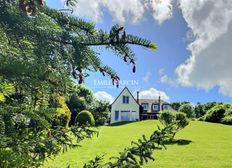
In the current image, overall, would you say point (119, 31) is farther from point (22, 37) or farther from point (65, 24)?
point (22, 37)

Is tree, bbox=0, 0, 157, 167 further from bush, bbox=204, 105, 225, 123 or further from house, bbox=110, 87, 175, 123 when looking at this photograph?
house, bbox=110, 87, 175, 123

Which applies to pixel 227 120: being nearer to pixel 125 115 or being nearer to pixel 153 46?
pixel 125 115

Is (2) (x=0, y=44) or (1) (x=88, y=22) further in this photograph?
(1) (x=88, y=22)

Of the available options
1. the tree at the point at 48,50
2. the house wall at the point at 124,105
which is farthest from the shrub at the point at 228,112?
the tree at the point at 48,50

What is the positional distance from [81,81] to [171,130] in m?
0.74

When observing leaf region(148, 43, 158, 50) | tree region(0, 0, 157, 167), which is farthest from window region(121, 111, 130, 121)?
leaf region(148, 43, 158, 50)

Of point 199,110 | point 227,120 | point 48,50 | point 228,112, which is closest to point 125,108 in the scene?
point 228,112

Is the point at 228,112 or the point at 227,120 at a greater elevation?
the point at 228,112

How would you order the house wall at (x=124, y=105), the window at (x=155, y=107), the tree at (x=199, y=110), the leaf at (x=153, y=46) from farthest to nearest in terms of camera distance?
the tree at (x=199, y=110) < the window at (x=155, y=107) < the house wall at (x=124, y=105) < the leaf at (x=153, y=46)

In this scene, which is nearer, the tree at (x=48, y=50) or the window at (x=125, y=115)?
the tree at (x=48, y=50)

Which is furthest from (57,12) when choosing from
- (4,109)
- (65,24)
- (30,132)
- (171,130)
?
(171,130)

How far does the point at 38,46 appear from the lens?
1.63 metres

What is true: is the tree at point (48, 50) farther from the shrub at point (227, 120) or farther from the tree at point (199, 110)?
the tree at point (199, 110)

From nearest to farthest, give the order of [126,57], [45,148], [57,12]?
[126,57] → [57,12] → [45,148]
